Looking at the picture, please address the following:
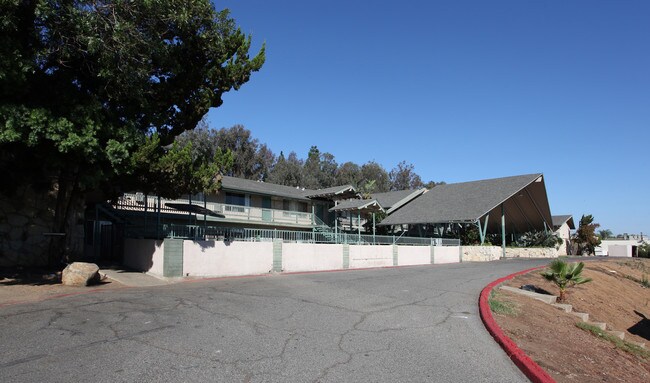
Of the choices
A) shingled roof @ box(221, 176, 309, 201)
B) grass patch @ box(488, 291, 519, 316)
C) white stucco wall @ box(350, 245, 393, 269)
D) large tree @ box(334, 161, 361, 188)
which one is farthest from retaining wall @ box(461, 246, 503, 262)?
large tree @ box(334, 161, 361, 188)

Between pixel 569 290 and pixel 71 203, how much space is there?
64.3ft

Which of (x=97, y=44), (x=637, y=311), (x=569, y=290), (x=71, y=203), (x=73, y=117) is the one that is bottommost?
(x=637, y=311)

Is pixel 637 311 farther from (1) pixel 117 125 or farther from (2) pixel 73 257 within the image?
(2) pixel 73 257

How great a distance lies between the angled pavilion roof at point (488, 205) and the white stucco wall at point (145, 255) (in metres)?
28.0

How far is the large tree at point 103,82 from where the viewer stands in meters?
11.8

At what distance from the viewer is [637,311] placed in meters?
21.5

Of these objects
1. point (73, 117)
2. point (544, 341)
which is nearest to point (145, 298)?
point (73, 117)

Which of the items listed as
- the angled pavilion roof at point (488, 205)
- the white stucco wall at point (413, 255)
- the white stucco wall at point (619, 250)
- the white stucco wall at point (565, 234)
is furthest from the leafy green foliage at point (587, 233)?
the white stucco wall at point (413, 255)

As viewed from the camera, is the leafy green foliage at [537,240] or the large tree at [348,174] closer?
the leafy green foliage at [537,240]

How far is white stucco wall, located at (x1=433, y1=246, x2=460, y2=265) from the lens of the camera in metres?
33.3

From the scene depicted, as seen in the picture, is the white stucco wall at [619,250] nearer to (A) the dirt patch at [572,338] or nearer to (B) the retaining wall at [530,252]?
(B) the retaining wall at [530,252]

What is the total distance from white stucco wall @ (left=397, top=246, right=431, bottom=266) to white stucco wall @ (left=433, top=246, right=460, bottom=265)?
101 centimetres

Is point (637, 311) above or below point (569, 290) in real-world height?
below

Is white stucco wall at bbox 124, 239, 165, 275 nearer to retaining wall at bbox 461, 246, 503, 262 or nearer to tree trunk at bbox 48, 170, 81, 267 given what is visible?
tree trunk at bbox 48, 170, 81, 267
